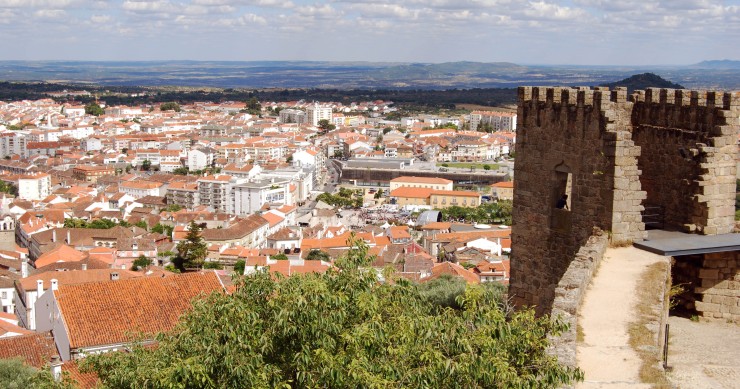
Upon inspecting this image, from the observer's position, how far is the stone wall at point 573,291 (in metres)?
5.82

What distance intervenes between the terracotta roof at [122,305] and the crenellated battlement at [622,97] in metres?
9.41

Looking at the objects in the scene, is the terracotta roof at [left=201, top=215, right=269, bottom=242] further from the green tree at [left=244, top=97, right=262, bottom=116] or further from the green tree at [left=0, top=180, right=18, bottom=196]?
the green tree at [left=244, top=97, right=262, bottom=116]

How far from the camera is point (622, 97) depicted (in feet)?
28.9

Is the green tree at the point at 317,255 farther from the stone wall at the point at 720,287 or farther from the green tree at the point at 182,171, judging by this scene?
the green tree at the point at 182,171

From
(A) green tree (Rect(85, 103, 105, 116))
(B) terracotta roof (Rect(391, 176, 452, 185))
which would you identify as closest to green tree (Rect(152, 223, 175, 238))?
(B) terracotta roof (Rect(391, 176, 452, 185))

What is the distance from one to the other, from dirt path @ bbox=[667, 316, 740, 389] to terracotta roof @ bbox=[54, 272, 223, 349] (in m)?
10.3

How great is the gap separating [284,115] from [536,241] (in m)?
143

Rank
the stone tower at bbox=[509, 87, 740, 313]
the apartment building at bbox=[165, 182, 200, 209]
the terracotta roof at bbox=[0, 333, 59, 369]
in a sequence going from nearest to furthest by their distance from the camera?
the stone tower at bbox=[509, 87, 740, 313], the terracotta roof at bbox=[0, 333, 59, 369], the apartment building at bbox=[165, 182, 200, 209]

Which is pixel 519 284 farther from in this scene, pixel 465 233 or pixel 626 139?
pixel 465 233

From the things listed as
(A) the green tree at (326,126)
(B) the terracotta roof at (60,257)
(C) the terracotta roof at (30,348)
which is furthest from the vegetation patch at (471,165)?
(C) the terracotta roof at (30,348)

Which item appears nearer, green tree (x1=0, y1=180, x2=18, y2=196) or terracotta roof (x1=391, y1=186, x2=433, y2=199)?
terracotta roof (x1=391, y1=186, x2=433, y2=199)

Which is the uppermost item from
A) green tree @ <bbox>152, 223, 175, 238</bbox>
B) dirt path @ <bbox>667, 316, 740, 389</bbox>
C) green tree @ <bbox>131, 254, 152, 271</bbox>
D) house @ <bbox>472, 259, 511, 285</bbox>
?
dirt path @ <bbox>667, 316, 740, 389</bbox>

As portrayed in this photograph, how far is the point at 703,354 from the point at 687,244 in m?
1.13

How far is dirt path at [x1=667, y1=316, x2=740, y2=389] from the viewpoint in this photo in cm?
702
